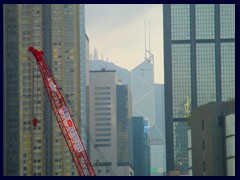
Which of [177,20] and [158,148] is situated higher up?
[177,20]

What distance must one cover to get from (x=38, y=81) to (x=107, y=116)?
178 inches

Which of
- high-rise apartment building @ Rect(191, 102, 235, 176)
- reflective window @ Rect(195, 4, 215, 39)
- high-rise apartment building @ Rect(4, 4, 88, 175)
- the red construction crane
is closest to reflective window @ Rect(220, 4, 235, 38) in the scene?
reflective window @ Rect(195, 4, 215, 39)

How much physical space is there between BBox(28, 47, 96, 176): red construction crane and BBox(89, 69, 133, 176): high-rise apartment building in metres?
2.52

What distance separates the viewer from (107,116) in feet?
94.7

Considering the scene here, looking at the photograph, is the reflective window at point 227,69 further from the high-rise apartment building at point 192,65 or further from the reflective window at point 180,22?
the reflective window at point 180,22

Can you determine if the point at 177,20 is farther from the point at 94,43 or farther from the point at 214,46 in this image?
the point at 94,43

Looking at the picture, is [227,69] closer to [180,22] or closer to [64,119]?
[180,22]

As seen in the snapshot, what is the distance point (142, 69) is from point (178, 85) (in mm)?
9355

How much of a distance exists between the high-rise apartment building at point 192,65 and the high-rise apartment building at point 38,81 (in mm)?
9969

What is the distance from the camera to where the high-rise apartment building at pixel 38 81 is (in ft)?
85.8

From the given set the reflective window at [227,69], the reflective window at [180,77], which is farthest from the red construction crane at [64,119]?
the reflective window at [227,69]

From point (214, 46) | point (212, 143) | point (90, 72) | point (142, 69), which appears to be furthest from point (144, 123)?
point (214, 46)

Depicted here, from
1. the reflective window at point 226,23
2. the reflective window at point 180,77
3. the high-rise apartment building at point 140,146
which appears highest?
the reflective window at point 226,23

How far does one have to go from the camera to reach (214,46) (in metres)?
39.6
